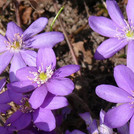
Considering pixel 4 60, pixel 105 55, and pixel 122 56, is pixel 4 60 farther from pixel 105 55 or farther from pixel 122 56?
pixel 122 56

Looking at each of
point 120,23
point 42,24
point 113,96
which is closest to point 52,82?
point 113,96

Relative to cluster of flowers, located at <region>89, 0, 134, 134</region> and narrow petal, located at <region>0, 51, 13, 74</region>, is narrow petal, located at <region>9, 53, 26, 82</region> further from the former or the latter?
cluster of flowers, located at <region>89, 0, 134, 134</region>

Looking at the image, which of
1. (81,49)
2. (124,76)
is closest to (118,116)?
(124,76)

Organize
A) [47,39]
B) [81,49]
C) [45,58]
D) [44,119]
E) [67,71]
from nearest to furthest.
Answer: [44,119], [67,71], [45,58], [47,39], [81,49]

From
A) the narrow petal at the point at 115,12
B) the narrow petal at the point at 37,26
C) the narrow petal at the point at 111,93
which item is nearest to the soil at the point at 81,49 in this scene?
the narrow petal at the point at 37,26

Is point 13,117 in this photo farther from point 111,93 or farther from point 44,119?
point 111,93

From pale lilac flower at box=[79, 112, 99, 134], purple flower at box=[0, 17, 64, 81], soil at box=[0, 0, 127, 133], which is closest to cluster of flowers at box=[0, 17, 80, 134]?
purple flower at box=[0, 17, 64, 81]

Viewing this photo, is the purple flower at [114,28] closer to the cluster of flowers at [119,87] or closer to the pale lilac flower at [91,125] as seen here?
the cluster of flowers at [119,87]

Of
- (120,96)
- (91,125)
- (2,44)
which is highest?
(2,44)
